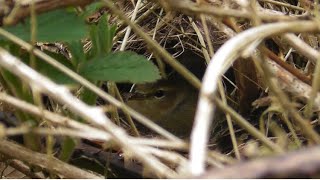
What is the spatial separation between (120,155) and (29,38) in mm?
495

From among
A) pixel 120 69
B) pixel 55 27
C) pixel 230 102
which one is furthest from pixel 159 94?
pixel 55 27

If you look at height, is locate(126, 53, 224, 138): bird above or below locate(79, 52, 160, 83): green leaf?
above

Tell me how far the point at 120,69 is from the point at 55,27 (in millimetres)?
159

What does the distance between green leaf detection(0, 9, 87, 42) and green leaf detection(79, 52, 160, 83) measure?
107 mm

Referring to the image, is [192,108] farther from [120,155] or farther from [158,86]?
[120,155]

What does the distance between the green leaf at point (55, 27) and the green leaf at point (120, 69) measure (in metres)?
0.11

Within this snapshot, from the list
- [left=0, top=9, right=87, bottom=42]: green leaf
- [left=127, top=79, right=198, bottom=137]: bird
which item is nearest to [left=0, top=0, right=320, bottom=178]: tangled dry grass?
[left=0, top=9, right=87, bottom=42]: green leaf

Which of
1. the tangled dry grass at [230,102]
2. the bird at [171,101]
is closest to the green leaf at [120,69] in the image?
the tangled dry grass at [230,102]

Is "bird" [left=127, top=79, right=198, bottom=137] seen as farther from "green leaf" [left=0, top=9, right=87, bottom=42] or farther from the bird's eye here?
"green leaf" [left=0, top=9, right=87, bottom=42]

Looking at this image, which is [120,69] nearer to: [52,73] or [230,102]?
[52,73]

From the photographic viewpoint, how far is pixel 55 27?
3.86 feet

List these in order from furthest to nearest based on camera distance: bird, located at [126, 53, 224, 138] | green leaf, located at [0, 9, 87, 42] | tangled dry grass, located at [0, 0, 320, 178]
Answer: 1. bird, located at [126, 53, 224, 138]
2. green leaf, located at [0, 9, 87, 42]
3. tangled dry grass, located at [0, 0, 320, 178]

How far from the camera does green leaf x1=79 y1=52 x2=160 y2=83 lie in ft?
4.05

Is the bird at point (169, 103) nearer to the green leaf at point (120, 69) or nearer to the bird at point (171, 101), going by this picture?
the bird at point (171, 101)
